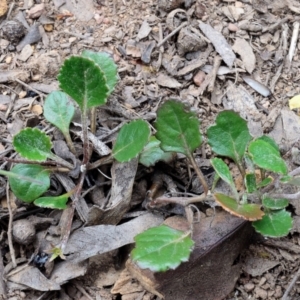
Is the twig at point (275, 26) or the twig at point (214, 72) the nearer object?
the twig at point (214, 72)

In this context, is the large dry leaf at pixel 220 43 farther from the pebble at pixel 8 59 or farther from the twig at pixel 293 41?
the pebble at pixel 8 59

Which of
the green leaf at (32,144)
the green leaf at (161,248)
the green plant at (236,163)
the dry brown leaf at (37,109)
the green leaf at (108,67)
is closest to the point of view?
the green leaf at (161,248)

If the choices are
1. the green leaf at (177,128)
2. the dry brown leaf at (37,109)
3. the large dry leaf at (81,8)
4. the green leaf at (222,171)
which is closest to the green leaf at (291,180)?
the green leaf at (222,171)

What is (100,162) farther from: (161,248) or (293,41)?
(293,41)

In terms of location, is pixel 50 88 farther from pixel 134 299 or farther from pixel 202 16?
pixel 134 299

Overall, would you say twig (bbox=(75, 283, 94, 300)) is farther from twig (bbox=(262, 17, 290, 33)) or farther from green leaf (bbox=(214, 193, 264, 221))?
twig (bbox=(262, 17, 290, 33))

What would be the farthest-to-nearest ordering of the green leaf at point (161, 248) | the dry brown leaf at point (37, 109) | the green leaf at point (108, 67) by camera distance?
1. the dry brown leaf at point (37, 109)
2. the green leaf at point (108, 67)
3. the green leaf at point (161, 248)
